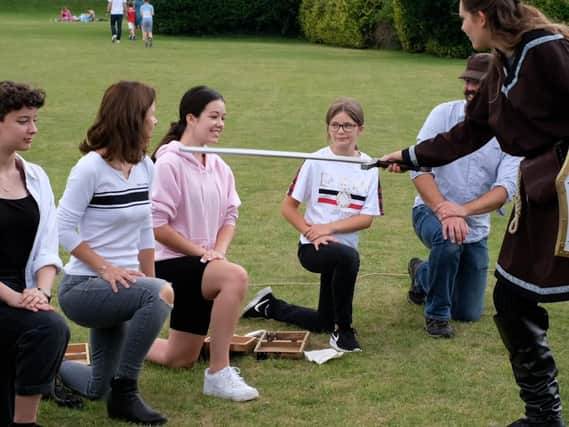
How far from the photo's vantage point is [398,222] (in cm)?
939

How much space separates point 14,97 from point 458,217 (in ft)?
8.77

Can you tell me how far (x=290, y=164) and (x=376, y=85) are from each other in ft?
31.0

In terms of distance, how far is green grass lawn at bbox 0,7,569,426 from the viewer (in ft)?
16.4

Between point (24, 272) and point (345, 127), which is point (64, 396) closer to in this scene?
point (24, 272)

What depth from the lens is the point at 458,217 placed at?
19.6ft

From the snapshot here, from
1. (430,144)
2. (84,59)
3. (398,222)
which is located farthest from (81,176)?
(84,59)

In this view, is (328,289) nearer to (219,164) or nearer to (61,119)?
(219,164)

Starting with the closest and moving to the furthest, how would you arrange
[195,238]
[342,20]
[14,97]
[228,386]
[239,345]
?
1. [14,97]
2. [228,386]
3. [195,238]
4. [239,345]
5. [342,20]

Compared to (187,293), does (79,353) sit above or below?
below

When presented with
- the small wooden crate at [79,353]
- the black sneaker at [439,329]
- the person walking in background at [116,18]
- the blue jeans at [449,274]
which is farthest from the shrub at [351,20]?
the small wooden crate at [79,353]

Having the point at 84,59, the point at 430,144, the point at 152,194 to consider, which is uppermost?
the point at 430,144

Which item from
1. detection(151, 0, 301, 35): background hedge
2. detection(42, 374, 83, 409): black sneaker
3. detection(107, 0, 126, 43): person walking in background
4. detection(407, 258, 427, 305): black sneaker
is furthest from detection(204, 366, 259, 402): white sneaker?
detection(151, 0, 301, 35): background hedge

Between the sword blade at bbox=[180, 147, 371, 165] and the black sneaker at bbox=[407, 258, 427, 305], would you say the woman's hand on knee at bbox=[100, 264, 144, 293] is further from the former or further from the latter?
the black sneaker at bbox=[407, 258, 427, 305]

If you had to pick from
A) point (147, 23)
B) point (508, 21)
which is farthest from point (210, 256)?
point (147, 23)
